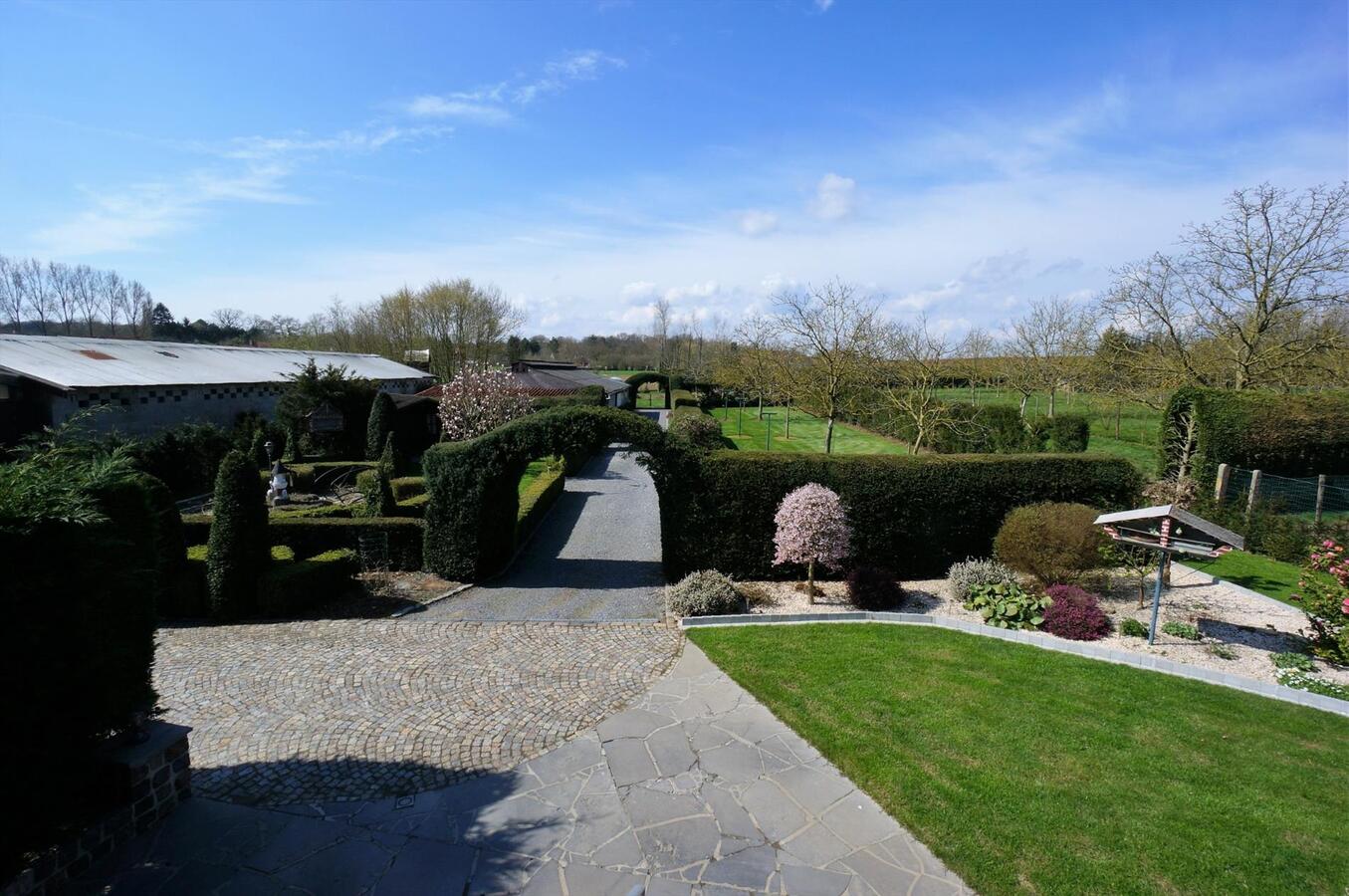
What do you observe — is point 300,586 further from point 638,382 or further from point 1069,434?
point 638,382

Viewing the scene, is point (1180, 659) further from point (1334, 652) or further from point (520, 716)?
point (520, 716)

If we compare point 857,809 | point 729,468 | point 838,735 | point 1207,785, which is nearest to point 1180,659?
point 1207,785

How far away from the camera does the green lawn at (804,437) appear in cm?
2977

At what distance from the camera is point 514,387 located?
2645 cm

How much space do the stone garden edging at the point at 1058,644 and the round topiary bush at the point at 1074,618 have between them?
0.58ft

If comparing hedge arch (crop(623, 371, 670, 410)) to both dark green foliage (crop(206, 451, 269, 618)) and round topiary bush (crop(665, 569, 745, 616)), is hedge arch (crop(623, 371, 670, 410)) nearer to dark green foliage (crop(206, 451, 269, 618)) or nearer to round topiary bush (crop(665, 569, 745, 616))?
round topiary bush (crop(665, 569, 745, 616))

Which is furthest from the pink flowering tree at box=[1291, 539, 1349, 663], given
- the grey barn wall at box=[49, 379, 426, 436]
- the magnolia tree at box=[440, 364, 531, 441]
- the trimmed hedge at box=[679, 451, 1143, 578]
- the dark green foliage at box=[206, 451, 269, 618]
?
the grey barn wall at box=[49, 379, 426, 436]

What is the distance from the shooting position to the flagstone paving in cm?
446

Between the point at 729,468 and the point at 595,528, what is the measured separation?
579 cm

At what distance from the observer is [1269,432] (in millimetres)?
14578

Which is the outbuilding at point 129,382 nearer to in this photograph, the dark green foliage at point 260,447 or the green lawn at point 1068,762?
the dark green foliage at point 260,447

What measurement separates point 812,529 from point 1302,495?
11.6 meters

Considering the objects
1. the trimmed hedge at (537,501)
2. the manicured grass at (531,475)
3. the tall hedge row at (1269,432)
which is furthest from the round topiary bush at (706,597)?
the tall hedge row at (1269,432)

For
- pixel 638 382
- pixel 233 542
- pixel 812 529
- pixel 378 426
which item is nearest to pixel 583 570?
pixel 812 529
